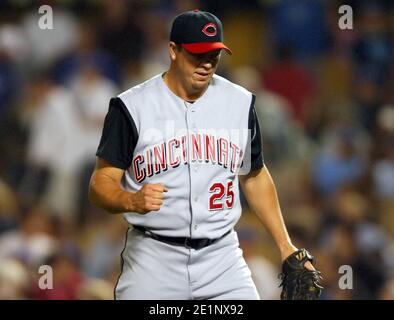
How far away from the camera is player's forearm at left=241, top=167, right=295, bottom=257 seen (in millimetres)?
4277

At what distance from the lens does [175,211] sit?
13.6ft

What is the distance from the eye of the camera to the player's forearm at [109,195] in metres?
3.99

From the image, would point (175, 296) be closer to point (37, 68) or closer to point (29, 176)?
point (29, 176)

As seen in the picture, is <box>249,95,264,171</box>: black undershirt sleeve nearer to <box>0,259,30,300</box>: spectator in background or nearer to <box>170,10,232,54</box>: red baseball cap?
<box>170,10,232,54</box>: red baseball cap

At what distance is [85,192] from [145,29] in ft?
6.19

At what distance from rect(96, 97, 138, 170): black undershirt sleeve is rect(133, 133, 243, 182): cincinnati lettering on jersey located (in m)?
0.06

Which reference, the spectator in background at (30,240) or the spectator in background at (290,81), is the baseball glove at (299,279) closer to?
the spectator in background at (30,240)

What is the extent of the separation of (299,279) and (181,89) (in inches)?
34.1

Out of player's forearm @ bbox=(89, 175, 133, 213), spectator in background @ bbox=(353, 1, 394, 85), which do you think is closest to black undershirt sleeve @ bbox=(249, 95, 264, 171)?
player's forearm @ bbox=(89, 175, 133, 213)

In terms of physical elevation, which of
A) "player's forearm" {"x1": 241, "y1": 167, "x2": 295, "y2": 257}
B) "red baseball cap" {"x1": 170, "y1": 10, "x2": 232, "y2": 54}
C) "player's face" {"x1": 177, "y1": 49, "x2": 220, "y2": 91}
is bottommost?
"player's forearm" {"x1": 241, "y1": 167, "x2": 295, "y2": 257}

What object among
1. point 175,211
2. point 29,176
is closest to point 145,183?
→ point 175,211

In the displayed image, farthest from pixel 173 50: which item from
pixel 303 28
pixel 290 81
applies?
pixel 303 28

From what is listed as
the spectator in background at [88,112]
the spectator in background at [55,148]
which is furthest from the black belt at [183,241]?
the spectator in background at [55,148]
